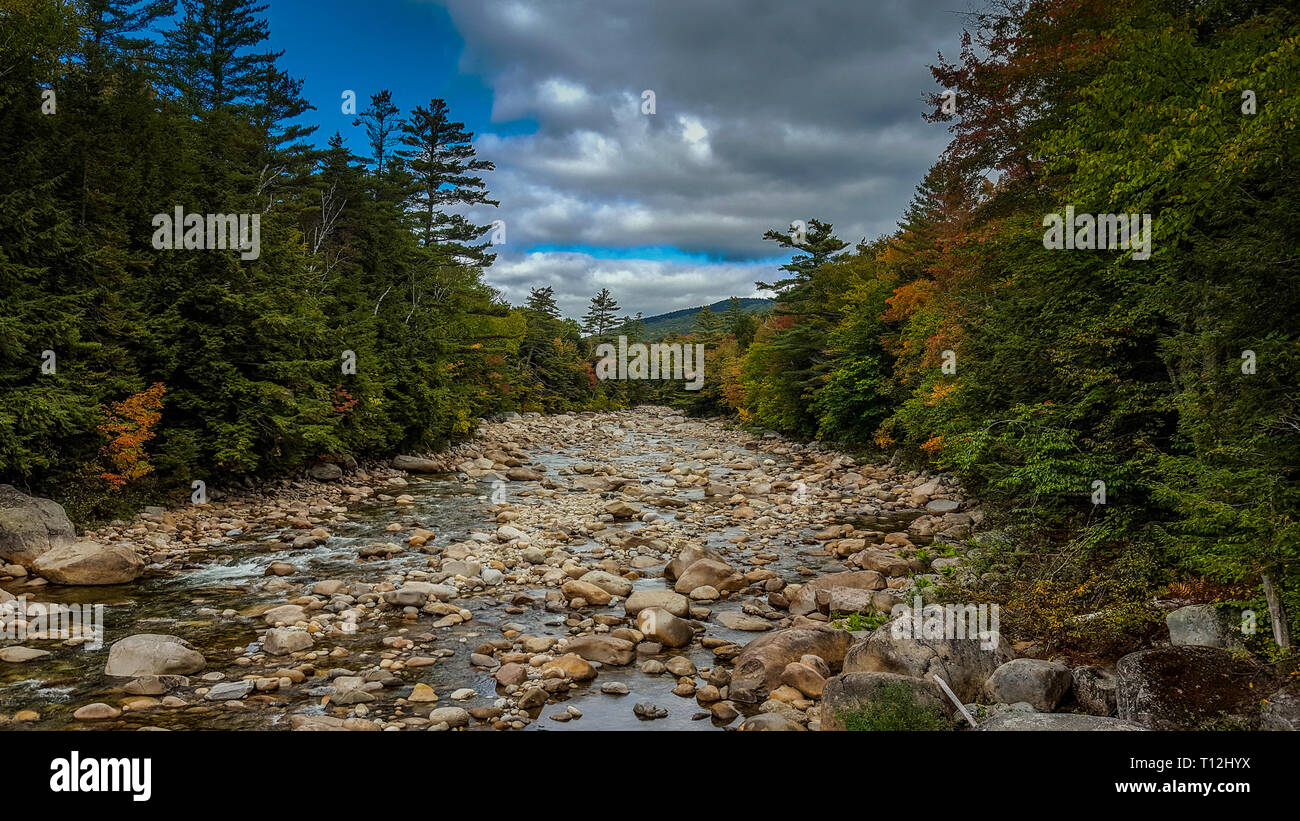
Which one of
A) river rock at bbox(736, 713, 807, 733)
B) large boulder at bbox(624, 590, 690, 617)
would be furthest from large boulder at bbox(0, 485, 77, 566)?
river rock at bbox(736, 713, 807, 733)

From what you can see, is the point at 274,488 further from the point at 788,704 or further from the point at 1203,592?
the point at 1203,592

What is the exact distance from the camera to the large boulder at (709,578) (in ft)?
40.2

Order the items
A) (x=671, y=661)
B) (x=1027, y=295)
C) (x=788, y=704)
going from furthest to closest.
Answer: (x=1027, y=295) → (x=671, y=661) → (x=788, y=704)

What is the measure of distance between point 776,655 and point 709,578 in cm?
404

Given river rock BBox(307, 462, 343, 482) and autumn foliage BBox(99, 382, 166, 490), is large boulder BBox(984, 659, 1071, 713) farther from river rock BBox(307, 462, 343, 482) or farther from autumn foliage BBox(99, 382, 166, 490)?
river rock BBox(307, 462, 343, 482)

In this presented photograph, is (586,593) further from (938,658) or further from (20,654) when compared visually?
(20,654)

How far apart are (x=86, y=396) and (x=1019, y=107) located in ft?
69.2

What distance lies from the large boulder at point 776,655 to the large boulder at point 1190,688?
318 cm

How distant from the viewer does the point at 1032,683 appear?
22.4ft

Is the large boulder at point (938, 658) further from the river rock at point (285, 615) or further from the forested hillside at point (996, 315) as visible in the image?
the river rock at point (285, 615)

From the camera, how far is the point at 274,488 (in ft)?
63.9

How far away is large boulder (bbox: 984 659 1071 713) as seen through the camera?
6.75m
